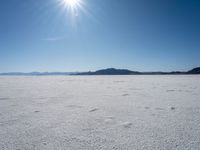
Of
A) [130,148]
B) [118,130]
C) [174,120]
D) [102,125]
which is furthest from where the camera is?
[174,120]

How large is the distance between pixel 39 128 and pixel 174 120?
252 cm

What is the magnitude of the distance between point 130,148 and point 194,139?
3.14 feet

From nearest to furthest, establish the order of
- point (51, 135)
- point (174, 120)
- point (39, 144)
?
point (39, 144), point (51, 135), point (174, 120)

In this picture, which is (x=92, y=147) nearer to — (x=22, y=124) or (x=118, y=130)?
(x=118, y=130)

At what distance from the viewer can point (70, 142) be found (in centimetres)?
195

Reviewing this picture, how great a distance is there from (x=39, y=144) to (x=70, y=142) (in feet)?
1.33

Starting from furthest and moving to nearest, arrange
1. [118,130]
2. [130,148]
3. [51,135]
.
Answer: [118,130]
[51,135]
[130,148]

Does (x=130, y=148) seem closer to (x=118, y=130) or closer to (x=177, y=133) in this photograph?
(x=118, y=130)

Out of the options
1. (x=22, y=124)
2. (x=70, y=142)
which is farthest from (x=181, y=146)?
(x=22, y=124)

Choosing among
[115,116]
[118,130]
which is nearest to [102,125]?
[118,130]

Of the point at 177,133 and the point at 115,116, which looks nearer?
the point at 177,133

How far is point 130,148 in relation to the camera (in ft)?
5.83

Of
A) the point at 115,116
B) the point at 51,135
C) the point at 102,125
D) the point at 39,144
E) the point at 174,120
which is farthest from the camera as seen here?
the point at 115,116

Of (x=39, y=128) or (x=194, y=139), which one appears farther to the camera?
(x=39, y=128)
